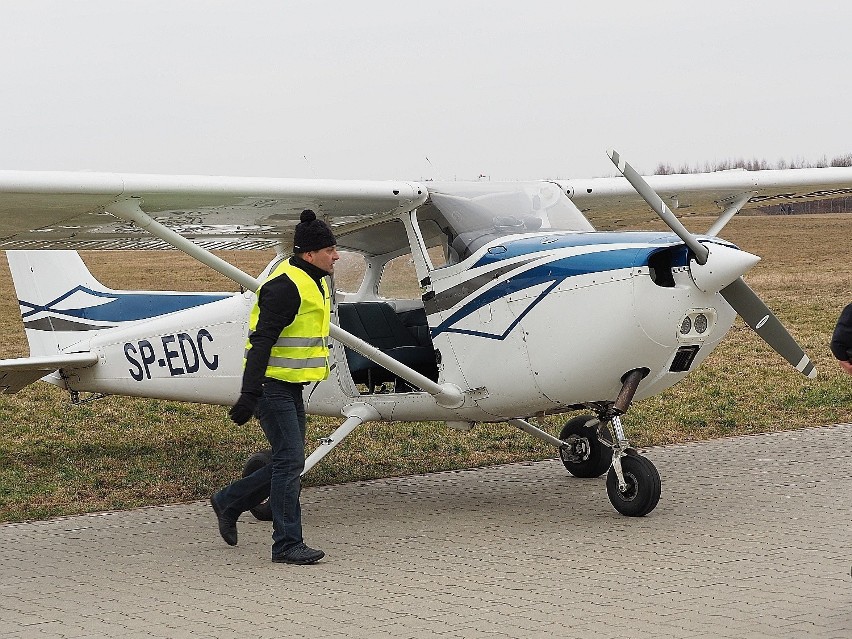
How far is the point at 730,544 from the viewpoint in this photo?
7.07m

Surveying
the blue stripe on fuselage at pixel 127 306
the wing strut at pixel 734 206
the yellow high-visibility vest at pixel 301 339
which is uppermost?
the yellow high-visibility vest at pixel 301 339

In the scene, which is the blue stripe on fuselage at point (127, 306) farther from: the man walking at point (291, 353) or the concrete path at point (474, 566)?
the man walking at point (291, 353)

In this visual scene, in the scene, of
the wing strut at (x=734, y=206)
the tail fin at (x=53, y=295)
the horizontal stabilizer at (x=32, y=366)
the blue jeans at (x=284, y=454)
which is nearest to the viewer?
the blue jeans at (x=284, y=454)

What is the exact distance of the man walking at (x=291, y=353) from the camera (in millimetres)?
7016

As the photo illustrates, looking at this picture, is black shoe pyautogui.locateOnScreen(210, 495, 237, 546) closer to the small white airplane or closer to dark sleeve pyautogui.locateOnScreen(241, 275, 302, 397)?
the small white airplane

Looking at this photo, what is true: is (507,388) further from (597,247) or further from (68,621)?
(68,621)

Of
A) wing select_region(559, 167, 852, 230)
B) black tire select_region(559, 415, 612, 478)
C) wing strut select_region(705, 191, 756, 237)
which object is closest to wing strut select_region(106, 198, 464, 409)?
black tire select_region(559, 415, 612, 478)

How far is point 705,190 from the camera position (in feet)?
33.6

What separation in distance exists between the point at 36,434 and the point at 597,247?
7425 millimetres

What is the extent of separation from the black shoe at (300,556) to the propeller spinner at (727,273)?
9.35 feet

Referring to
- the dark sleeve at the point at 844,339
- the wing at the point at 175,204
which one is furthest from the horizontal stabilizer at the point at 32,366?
the dark sleeve at the point at 844,339

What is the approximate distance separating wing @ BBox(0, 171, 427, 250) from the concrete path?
2.17 meters

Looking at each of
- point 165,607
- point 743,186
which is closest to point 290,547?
point 165,607

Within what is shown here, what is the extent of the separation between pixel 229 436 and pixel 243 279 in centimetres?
460
